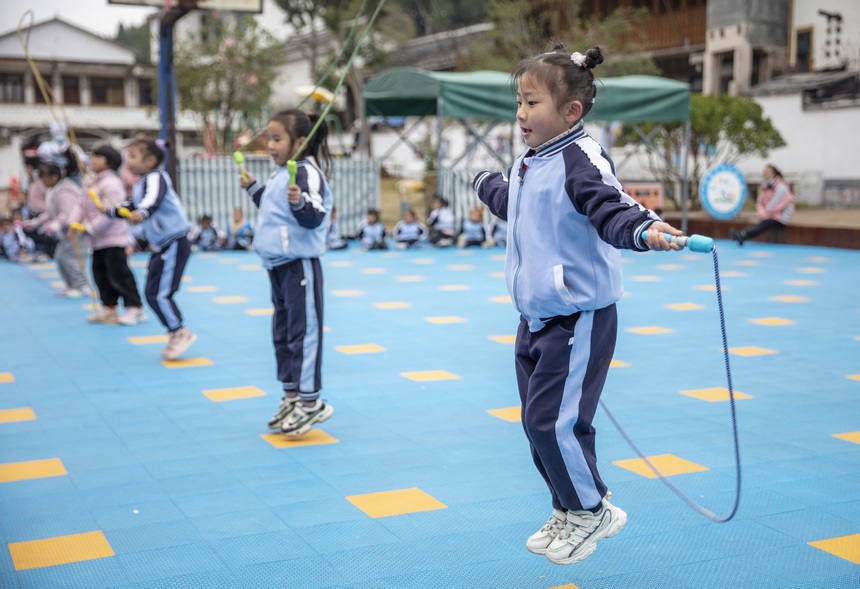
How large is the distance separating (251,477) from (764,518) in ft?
6.42

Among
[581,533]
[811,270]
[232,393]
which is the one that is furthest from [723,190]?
[581,533]

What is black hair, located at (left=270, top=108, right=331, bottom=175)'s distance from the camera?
4453 millimetres

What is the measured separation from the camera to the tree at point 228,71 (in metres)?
25.9

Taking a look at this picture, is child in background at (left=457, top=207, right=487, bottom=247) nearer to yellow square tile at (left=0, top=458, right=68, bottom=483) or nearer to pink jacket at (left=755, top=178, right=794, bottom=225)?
pink jacket at (left=755, top=178, right=794, bottom=225)

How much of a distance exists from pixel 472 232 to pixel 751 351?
28.5ft

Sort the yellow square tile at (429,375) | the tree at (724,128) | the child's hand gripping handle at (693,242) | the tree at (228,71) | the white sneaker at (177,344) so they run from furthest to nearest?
1. the tree at (228,71)
2. the tree at (724,128)
3. the white sneaker at (177,344)
4. the yellow square tile at (429,375)
5. the child's hand gripping handle at (693,242)

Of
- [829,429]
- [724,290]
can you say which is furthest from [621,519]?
[724,290]

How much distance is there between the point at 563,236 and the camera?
270 cm

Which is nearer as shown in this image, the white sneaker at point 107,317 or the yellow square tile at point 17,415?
the yellow square tile at point 17,415

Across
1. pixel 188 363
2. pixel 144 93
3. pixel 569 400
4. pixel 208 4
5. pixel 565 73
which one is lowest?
pixel 188 363

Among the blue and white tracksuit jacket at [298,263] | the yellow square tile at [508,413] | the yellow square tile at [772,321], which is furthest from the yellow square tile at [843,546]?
the yellow square tile at [772,321]

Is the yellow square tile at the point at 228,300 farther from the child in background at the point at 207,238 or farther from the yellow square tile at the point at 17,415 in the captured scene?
the child in background at the point at 207,238

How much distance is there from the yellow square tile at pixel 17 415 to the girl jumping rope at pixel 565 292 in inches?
121

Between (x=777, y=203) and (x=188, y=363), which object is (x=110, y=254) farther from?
(x=777, y=203)
